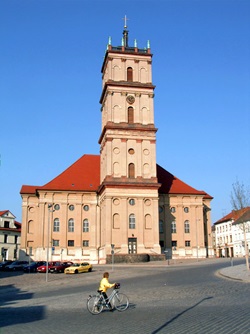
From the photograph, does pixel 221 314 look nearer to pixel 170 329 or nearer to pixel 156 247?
pixel 170 329

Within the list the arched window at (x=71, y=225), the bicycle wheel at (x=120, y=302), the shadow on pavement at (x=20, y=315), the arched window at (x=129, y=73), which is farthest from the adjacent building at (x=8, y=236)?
the bicycle wheel at (x=120, y=302)

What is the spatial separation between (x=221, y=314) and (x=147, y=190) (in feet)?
151

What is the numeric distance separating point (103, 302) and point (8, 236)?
248ft

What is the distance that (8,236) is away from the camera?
282 feet

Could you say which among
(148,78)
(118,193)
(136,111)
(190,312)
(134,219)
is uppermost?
(148,78)

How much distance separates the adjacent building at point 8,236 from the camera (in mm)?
84750

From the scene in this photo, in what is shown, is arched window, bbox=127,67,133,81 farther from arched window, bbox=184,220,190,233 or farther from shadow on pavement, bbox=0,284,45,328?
shadow on pavement, bbox=0,284,45,328

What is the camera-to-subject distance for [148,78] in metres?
63.3

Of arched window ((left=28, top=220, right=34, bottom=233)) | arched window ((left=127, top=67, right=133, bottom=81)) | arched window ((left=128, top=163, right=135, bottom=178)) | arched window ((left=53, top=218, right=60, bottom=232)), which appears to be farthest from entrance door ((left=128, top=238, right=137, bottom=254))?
arched window ((left=127, top=67, right=133, bottom=81))

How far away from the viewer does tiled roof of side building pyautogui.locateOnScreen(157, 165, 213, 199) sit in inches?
2630

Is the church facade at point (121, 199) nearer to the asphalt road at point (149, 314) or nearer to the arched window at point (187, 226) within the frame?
the arched window at point (187, 226)

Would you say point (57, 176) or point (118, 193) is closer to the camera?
point (118, 193)

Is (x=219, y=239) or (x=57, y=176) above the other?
(x=57, y=176)

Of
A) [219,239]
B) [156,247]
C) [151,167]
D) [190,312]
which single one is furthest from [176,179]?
[190,312]
